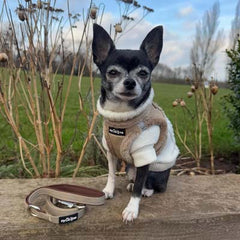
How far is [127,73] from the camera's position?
1.46m

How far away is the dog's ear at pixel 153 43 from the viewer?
160cm

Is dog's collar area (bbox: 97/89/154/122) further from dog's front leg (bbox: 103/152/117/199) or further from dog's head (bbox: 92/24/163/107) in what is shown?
dog's front leg (bbox: 103/152/117/199)

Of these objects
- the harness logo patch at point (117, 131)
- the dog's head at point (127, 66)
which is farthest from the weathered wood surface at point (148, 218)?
the dog's head at point (127, 66)

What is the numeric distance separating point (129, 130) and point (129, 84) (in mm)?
286

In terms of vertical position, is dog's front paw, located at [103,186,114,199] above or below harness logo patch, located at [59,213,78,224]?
above

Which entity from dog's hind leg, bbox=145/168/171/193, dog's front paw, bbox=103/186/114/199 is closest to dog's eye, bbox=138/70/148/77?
dog's hind leg, bbox=145/168/171/193

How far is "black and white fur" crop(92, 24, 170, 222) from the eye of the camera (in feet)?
4.77

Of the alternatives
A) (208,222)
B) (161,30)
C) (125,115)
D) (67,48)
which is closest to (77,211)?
(125,115)

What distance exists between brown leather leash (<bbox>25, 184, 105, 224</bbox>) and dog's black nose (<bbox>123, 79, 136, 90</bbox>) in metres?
0.64

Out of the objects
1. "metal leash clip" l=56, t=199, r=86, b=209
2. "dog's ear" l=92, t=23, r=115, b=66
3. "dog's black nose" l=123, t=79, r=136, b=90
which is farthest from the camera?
"metal leash clip" l=56, t=199, r=86, b=209

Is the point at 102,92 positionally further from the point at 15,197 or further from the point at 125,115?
the point at 15,197

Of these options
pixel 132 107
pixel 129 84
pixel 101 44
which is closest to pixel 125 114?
pixel 132 107

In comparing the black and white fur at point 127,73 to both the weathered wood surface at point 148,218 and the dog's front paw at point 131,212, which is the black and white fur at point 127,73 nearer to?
the dog's front paw at point 131,212

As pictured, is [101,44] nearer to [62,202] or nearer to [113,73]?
[113,73]
